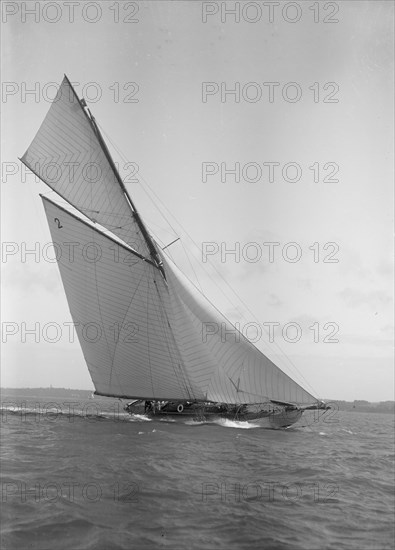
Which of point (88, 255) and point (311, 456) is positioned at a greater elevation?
point (88, 255)

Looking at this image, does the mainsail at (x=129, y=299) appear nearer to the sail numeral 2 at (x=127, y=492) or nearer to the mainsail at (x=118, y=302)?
the mainsail at (x=118, y=302)

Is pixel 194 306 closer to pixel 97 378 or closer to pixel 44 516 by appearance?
pixel 97 378

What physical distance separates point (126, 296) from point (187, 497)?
58.1 feet

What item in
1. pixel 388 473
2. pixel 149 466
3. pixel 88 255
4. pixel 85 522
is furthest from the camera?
pixel 88 255

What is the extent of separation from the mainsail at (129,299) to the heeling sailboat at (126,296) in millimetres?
57

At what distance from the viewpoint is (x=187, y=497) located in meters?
10.8

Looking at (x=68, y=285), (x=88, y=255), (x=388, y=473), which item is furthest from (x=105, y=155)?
(x=388, y=473)

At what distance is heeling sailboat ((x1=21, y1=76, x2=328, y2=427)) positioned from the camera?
26.9 m

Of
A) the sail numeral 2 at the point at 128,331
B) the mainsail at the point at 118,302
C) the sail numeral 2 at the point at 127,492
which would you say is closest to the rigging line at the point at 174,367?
the mainsail at the point at 118,302

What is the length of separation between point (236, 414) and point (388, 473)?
15.6m

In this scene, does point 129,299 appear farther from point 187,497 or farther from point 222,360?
point 187,497

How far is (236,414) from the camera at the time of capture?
104 ft

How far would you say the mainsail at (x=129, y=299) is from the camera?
1058 inches

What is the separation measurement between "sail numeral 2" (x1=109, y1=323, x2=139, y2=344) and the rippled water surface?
28.1ft
